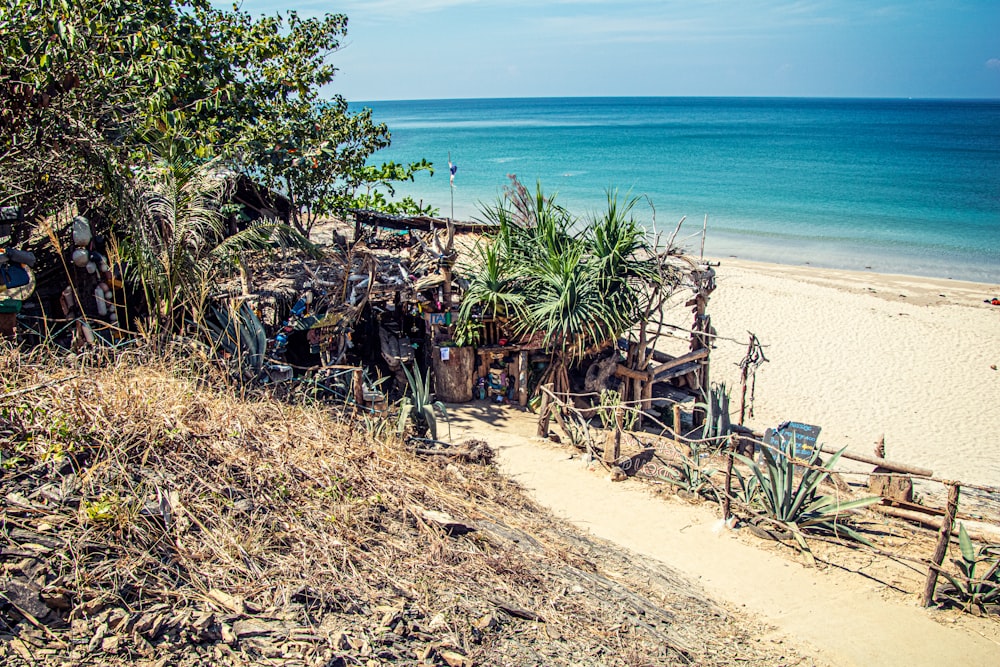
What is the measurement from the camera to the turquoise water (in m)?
27.0

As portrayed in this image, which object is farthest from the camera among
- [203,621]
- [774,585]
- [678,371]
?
[678,371]

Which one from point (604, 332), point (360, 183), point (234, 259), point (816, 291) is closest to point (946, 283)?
point (816, 291)

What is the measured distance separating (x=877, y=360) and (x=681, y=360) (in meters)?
6.67

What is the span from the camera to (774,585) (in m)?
5.25

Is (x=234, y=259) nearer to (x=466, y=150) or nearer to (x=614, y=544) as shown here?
(x=614, y=544)

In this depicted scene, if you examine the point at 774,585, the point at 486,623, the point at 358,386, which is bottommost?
the point at 774,585

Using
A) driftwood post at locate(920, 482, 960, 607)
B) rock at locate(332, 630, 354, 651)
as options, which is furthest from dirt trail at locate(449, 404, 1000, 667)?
rock at locate(332, 630, 354, 651)

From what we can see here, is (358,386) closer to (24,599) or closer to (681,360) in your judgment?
(24,599)

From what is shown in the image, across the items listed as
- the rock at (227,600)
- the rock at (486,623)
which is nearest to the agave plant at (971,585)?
the rock at (486,623)

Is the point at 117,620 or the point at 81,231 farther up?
the point at 81,231

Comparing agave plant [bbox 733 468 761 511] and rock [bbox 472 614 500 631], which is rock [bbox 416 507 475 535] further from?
agave plant [bbox 733 468 761 511]

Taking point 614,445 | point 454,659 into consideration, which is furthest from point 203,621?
point 614,445

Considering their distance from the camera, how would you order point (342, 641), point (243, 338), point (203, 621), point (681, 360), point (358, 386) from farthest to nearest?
point (681, 360) → point (358, 386) → point (243, 338) → point (342, 641) → point (203, 621)

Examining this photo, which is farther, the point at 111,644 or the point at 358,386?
the point at 358,386
